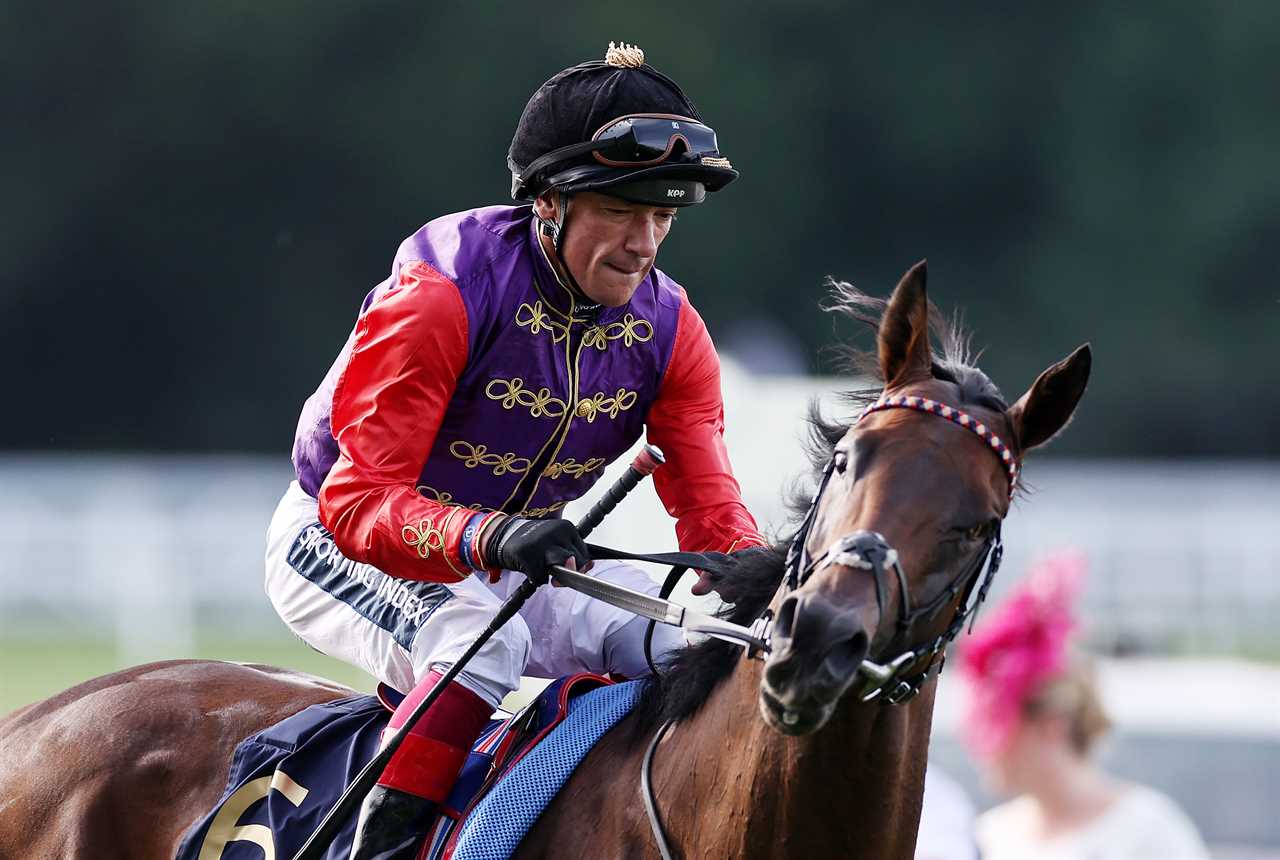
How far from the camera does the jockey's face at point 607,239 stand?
12.7ft

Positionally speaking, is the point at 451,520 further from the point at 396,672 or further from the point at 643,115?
the point at 643,115

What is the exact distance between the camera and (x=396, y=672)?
394 centimetres

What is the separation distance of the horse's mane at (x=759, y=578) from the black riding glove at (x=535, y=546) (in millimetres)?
301

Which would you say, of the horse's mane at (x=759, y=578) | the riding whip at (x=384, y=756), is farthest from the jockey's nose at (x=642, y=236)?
the riding whip at (x=384, y=756)

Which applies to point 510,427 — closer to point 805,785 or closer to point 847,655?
point 805,785

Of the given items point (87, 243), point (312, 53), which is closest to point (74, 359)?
point (87, 243)

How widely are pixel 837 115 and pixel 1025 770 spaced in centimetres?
2340

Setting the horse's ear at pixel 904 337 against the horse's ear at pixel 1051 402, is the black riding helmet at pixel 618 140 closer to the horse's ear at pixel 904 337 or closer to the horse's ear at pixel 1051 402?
the horse's ear at pixel 904 337

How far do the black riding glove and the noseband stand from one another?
446 millimetres

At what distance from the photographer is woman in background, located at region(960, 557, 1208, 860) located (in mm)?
5438

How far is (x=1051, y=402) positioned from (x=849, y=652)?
666mm

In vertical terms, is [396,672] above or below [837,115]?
below

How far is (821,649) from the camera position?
2.90 metres

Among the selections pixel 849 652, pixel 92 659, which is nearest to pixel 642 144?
pixel 849 652
